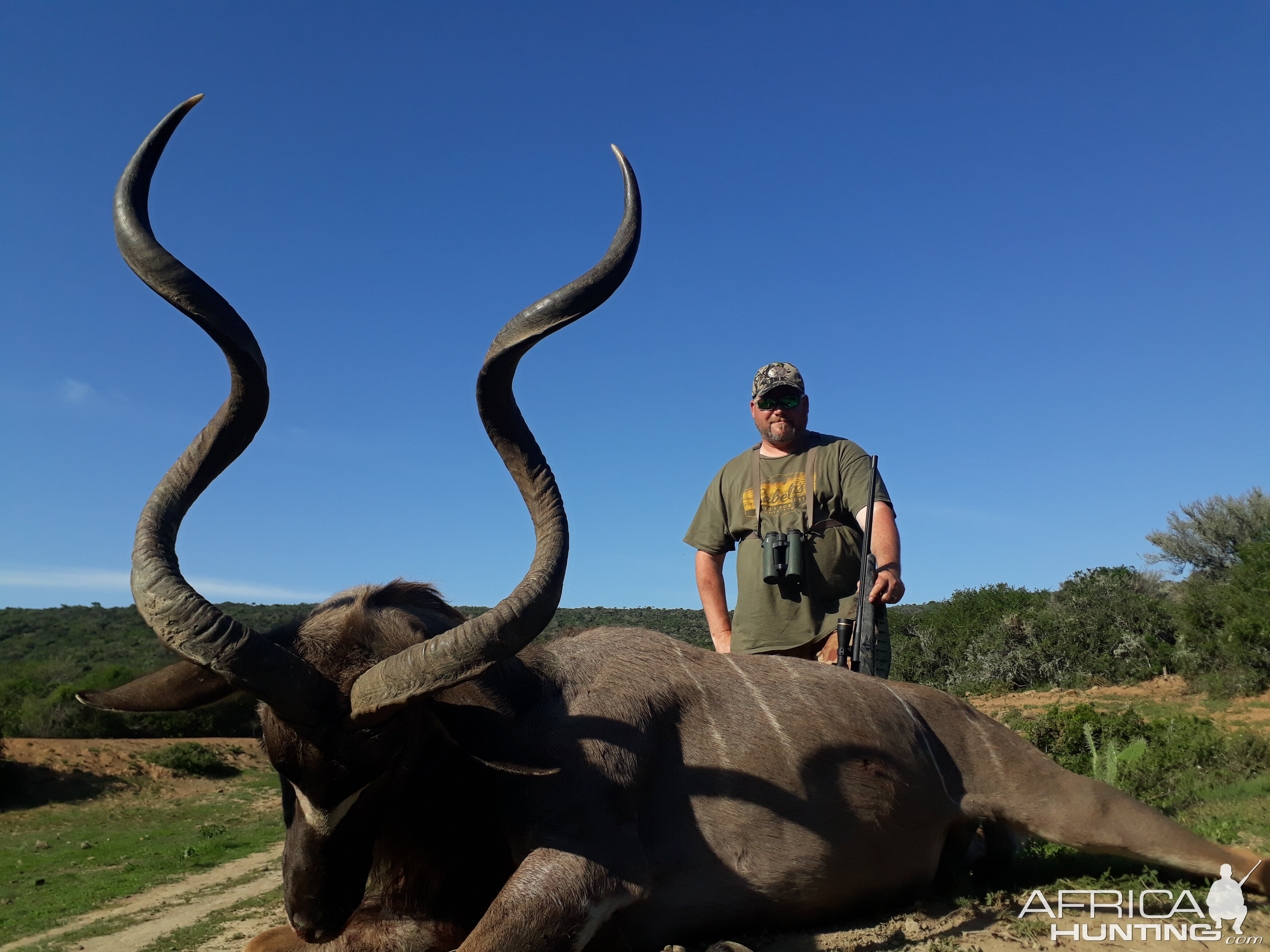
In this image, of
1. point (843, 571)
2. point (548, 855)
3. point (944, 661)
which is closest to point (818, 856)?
point (548, 855)

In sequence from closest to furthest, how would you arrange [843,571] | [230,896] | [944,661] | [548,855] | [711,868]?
[548,855]
[711,868]
[843,571]
[230,896]
[944,661]

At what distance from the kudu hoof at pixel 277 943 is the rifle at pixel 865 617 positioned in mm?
3154

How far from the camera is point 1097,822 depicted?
4.58 metres

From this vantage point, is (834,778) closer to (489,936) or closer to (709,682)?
(709,682)

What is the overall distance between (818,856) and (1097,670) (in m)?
24.6

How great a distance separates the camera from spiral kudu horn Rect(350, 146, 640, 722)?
10.2 feet

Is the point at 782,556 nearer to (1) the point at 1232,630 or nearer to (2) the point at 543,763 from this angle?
(2) the point at 543,763

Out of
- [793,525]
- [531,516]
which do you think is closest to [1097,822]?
[793,525]

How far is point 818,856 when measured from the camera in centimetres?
413

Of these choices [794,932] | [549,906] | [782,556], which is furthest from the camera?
[782,556]

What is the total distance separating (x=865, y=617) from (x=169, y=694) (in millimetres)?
3659

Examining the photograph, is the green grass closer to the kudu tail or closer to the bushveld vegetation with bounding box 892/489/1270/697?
the kudu tail

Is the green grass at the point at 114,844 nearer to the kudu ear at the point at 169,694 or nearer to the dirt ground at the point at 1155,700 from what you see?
the kudu ear at the point at 169,694

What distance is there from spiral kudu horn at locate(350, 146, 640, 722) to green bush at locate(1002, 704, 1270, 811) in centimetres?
572
